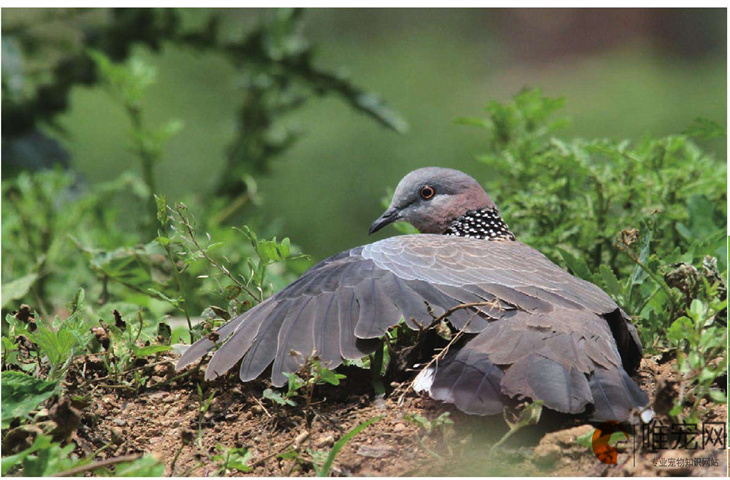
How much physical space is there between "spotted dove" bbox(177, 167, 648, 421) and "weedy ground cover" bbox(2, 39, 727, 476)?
0.15 metres

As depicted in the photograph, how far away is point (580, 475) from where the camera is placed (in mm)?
2828

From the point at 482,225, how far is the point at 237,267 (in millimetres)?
1767

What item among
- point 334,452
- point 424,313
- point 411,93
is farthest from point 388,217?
point 411,93

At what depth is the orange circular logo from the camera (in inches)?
112

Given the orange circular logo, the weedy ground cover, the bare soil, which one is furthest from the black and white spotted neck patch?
the orange circular logo

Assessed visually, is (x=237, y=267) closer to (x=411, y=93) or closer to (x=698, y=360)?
(x=698, y=360)

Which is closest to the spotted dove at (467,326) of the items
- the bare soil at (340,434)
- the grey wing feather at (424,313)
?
the grey wing feather at (424,313)

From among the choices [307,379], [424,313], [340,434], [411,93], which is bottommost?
[340,434]

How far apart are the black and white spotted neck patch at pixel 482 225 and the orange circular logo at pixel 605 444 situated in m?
1.79

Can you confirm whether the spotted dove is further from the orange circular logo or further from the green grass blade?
the green grass blade

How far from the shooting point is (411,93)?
40.7ft

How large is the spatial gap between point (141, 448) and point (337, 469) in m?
0.78

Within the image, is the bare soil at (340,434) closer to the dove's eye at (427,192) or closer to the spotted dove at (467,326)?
the spotted dove at (467,326)

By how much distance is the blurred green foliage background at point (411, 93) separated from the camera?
10.1 meters
